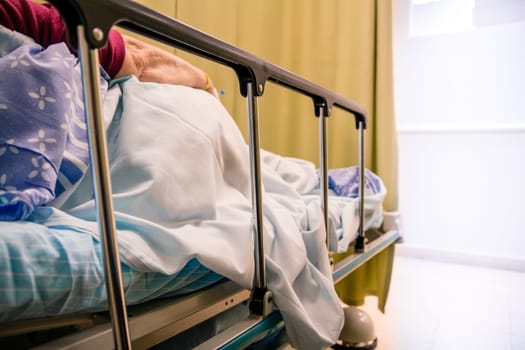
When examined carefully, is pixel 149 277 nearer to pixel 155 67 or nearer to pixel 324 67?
pixel 155 67

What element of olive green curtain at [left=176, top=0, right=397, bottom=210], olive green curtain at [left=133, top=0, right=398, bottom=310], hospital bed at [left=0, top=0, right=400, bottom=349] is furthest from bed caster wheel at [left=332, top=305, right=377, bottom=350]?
hospital bed at [left=0, top=0, right=400, bottom=349]

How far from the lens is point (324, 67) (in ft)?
7.17

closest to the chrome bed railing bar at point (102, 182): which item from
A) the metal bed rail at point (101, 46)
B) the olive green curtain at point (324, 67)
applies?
the metal bed rail at point (101, 46)

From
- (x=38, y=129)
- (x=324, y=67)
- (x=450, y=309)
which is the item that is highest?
(x=324, y=67)

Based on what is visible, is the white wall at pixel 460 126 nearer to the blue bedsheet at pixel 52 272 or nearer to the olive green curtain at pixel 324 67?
the olive green curtain at pixel 324 67

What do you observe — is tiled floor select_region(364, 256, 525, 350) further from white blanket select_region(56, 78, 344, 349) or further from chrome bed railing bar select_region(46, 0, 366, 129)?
chrome bed railing bar select_region(46, 0, 366, 129)

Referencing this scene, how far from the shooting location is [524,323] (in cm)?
178

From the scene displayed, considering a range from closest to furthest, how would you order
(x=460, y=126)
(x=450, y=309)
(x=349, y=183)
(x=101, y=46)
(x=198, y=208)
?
1. (x=101, y=46)
2. (x=198, y=208)
3. (x=349, y=183)
4. (x=450, y=309)
5. (x=460, y=126)

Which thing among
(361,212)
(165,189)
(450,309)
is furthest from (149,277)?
(450,309)

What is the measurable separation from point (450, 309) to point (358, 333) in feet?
1.88

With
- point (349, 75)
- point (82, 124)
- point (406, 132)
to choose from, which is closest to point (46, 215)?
point (82, 124)

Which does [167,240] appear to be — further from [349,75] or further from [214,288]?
[349,75]

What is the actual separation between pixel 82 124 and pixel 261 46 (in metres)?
1.83

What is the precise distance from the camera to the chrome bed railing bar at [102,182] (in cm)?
41
